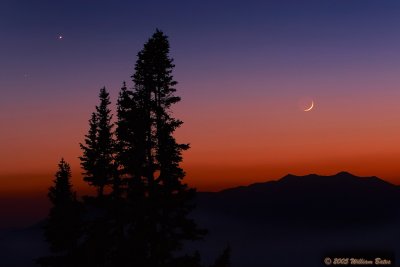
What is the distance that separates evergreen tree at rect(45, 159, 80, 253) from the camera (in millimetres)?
56094

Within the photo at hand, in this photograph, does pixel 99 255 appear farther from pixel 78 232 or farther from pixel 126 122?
pixel 78 232

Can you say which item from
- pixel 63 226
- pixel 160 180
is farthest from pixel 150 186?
pixel 63 226

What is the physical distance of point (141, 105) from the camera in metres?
35.8

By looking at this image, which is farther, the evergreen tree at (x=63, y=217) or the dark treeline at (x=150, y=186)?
the evergreen tree at (x=63, y=217)

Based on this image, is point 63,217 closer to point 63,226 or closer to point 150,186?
point 63,226

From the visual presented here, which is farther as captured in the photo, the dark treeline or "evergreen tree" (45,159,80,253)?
"evergreen tree" (45,159,80,253)

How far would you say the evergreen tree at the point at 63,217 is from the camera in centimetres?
5609

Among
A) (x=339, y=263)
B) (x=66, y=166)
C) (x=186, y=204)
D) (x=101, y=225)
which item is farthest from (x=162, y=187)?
(x=339, y=263)

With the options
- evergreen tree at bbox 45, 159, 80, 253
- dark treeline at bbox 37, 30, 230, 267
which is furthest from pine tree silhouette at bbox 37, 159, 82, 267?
dark treeline at bbox 37, 30, 230, 267

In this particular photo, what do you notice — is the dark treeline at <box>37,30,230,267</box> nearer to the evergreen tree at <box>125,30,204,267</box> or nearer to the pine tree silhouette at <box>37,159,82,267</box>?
the evergreen tree at <box>125,30,204,267</box>

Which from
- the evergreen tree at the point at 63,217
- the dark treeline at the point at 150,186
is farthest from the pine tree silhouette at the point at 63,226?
the dark treeline at the point at 150,186

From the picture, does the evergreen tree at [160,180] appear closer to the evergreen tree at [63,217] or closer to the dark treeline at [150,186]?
the dark treeline at [150,186]

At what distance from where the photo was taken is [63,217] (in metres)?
56.8

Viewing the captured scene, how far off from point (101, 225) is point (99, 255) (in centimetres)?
215
